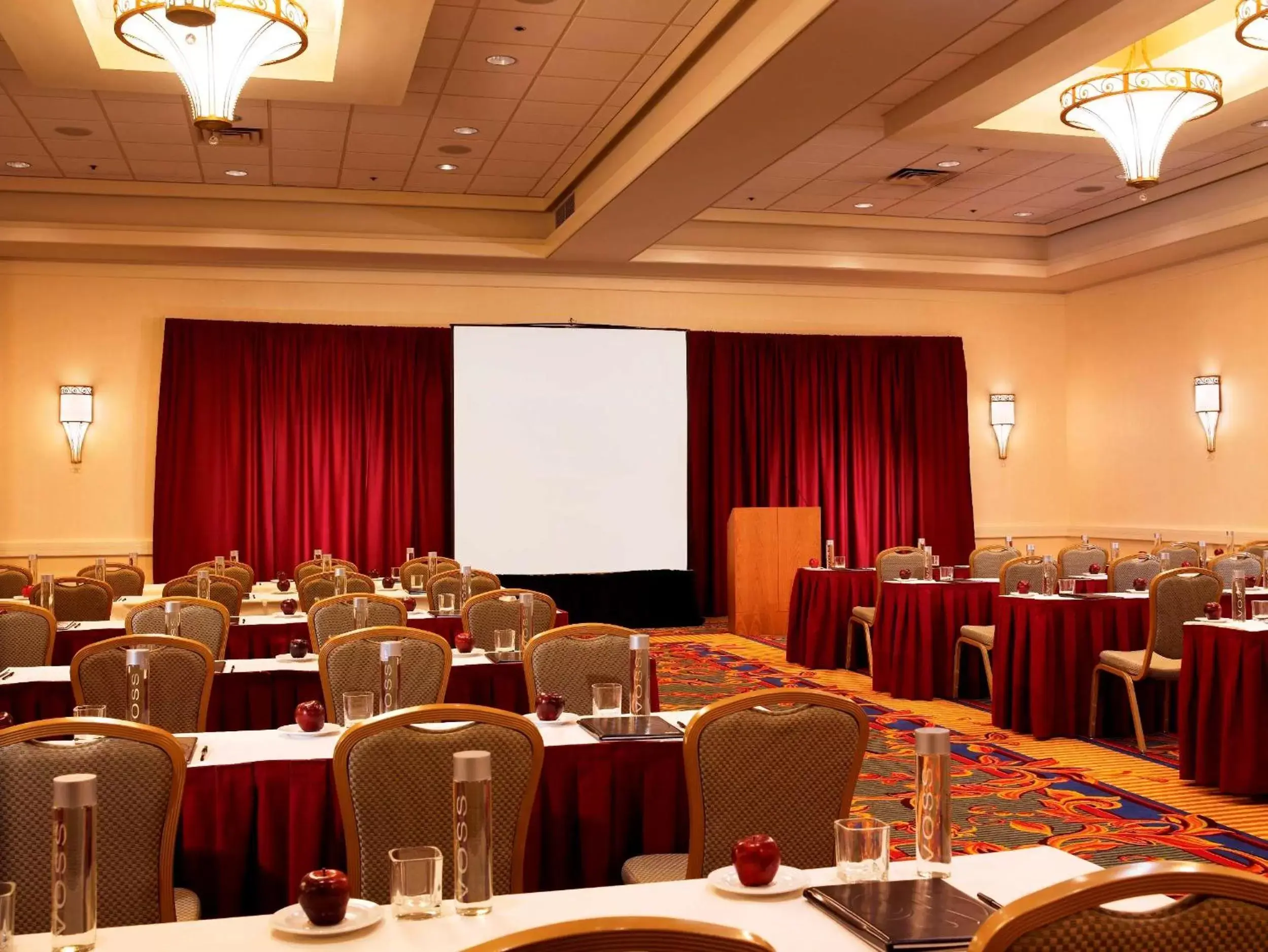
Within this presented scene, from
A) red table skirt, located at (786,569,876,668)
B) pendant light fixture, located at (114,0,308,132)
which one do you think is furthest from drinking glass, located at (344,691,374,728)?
red table skirt, located at (786,569,876,668)

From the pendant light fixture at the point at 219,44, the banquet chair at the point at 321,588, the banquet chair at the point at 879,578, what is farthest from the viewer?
the banquet chair at the point at 879,578

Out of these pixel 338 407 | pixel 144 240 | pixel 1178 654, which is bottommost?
pixel 1178 654

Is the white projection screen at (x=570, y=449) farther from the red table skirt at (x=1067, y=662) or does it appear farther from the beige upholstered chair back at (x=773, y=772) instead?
the beige upholstered chair back at (x=773, y=772)

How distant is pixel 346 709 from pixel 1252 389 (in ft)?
35.8

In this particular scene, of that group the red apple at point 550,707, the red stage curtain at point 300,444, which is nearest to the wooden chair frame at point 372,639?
the red apple at point 550,707

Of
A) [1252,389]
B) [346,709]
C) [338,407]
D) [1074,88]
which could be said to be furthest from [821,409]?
[346,709]

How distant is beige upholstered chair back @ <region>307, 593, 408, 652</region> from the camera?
5934 mm

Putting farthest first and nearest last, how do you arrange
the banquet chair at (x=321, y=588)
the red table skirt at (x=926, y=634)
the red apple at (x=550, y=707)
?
1. the red table skirt at (x=926, y=634)
2. the banquet chair at (x=321, y=588)
3. the red apple at (x=550, y=707)

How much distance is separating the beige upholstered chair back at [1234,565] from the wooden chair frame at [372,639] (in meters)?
6.10

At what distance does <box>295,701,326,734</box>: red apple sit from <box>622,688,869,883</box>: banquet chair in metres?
1.23

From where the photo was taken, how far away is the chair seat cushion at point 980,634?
28.2ft

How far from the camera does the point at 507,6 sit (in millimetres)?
7691

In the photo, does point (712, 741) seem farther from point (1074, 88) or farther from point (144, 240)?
point (144, 240)

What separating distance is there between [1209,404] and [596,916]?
39.6 feet
